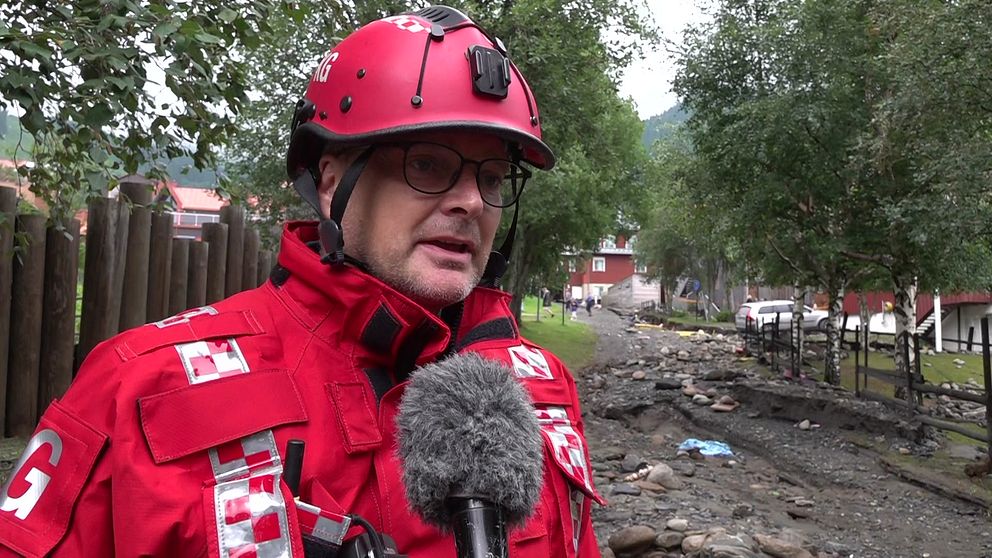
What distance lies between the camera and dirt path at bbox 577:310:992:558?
7.65 metres

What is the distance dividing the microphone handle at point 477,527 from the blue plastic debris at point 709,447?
40.9 ft

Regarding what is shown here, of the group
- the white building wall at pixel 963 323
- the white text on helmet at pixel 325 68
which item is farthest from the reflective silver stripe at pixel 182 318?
the white building wall at pixel 963 323

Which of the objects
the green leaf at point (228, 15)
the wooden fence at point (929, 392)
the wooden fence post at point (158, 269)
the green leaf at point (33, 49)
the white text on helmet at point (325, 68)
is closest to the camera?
the white text on helmet at point (325, 68)

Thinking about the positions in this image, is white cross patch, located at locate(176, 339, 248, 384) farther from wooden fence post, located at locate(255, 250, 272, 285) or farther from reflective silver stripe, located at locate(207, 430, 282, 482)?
wooden fence post, located at locate(255, 250, 272, 285)

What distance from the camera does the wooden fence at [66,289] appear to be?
5281mm

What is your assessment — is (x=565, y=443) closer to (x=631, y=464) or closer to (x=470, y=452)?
(x=470, y=452)

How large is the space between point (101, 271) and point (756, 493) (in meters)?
8.68

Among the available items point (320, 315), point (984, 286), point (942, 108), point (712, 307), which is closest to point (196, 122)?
point (320, 315)

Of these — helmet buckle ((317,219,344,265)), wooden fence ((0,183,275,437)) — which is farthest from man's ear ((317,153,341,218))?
wooden fence ((0,183,275,437))

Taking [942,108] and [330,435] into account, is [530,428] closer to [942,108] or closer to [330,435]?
[330,435]

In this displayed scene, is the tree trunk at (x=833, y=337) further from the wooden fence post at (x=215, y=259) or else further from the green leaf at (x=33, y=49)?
the green leaf at (x=33, y=49)

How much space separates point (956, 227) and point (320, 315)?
10959mm

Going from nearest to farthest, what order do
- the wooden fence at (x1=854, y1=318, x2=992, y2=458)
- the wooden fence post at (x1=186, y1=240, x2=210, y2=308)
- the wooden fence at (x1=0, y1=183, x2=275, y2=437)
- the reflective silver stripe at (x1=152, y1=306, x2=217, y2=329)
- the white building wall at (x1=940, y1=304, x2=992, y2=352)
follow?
the reflective silver stripe at (x1=152, y1=306, x2=217, y2=329) < the wooden fence at (x1=0, y1=183, x2=275, y2=437) < the wooden fence post at (x1=186, y1=240, x2=210, y2=308) < the wooden fence at (x1=854, y1=318, x2=992, y2=458) < the white building wall at (x1=940, y1=304, x2=992, y2=352)

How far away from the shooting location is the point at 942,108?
34.2ft
